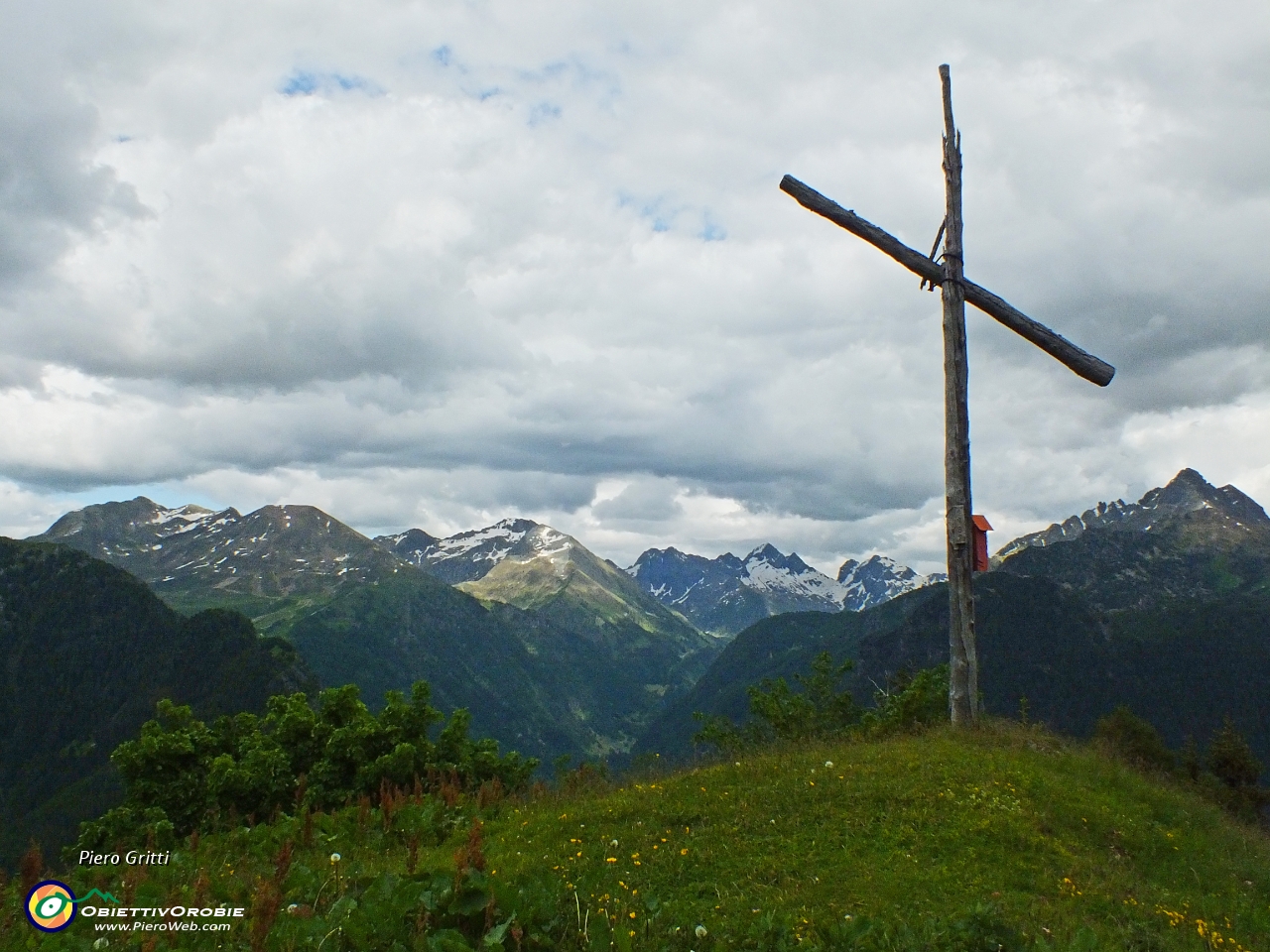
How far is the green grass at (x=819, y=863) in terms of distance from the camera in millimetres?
7297

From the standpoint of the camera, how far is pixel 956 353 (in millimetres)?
18250

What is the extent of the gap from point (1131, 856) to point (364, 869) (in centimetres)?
999

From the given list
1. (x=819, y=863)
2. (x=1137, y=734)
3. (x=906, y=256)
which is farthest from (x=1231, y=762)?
(x=819, y=863)

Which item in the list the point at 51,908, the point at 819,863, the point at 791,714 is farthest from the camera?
the point at 791,714

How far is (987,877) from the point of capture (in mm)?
9953

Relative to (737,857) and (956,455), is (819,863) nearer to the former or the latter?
(737,857)

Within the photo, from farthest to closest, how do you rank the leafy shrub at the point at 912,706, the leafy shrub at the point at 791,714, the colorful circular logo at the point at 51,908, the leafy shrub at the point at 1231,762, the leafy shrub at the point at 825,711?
1. the leafy shrub at the point at 1231,762
2. the leafy shrub at the point at 791,714
3. the leafy shrub at the point at 825,711
4. the leafy shrub at the point at 912,706
5. the colorful circular logo at the point at 51,908

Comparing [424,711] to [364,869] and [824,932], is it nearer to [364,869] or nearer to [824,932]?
[364,869]

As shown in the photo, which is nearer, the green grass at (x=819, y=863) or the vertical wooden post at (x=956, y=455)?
the green grass at (x=819, y=863)

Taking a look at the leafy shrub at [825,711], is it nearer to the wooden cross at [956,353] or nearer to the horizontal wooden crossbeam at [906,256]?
the wooden cross at [956,353]

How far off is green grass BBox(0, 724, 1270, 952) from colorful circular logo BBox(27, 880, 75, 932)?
5.5 inches

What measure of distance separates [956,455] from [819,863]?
1029cm

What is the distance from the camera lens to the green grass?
7.30 m

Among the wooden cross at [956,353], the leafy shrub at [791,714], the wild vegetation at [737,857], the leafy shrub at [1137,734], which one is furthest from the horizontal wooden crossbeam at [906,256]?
the leafy shrub at [1137,734]
